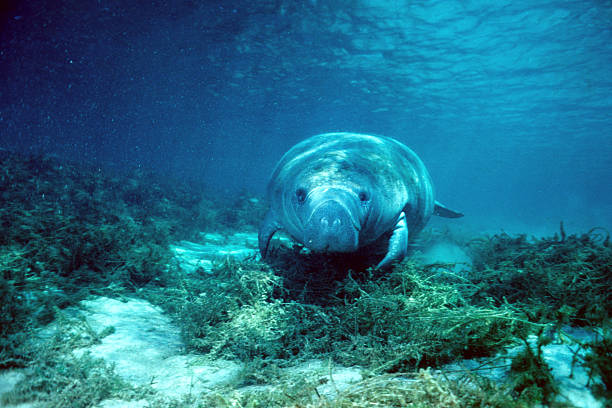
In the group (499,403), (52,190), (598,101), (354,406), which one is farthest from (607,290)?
(598,101)

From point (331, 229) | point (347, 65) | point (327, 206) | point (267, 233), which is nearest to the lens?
point (331, 229)

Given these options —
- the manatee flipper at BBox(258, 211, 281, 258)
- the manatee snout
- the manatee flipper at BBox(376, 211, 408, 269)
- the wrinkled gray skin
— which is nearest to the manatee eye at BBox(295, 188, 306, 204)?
the wrinkled gray skin

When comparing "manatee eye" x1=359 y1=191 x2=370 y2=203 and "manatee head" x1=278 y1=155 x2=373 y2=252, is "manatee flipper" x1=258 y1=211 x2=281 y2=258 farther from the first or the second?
"manatee eye" x1=359 y1=191 x2=370 y2=203

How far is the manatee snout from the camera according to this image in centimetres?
267

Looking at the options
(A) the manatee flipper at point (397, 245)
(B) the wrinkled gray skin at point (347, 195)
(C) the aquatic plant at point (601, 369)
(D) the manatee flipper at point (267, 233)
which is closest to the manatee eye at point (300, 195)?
(B) the wrinkled gray skin at point (347, 195)

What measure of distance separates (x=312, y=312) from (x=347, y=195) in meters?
1.16

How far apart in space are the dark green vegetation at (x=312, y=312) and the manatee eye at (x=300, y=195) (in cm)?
83

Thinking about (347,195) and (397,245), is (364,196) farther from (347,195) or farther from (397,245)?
(397,245)

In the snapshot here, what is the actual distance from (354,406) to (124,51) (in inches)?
1223

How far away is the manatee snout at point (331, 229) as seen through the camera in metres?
2.67

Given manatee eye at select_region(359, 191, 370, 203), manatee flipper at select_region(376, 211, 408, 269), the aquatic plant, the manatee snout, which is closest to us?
the aquatic plant

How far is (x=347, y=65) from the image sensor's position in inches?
874

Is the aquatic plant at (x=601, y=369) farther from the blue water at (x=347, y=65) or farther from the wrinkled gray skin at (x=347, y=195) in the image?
the blue water at (x=347, y=65)

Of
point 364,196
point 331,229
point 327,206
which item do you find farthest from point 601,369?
point 364,196
